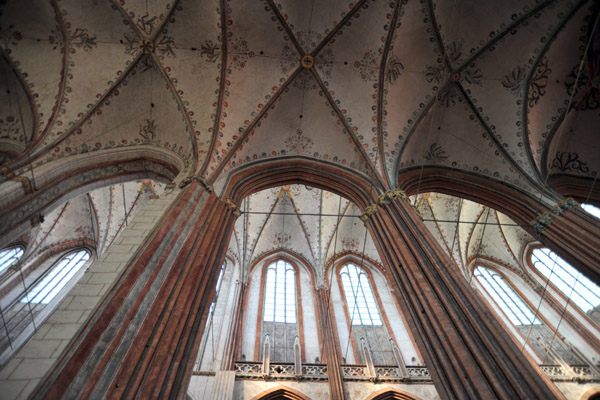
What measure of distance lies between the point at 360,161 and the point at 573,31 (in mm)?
5594

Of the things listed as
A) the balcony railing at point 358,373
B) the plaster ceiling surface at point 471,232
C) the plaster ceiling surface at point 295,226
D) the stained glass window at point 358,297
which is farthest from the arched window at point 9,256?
the plaster ceiling surface at point 471,232

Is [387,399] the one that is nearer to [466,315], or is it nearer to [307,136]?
[466,315]

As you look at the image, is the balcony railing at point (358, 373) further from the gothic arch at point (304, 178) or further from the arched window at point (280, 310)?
the gothic arch at point (304, 178)

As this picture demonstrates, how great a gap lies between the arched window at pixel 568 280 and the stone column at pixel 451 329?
247 inches

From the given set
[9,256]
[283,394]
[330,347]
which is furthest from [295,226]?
[9,256]

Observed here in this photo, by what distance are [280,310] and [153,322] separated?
644cm

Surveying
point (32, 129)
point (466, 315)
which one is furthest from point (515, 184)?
point (32, 129)

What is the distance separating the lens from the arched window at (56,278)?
8953mm

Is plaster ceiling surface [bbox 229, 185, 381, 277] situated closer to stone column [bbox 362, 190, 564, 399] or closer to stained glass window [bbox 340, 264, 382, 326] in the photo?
stained glass window [bbox 340, 264, 382, 326]

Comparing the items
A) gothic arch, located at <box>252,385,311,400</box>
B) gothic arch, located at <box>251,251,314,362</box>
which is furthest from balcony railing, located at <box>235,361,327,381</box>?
gothic arch, located at <box>251,251,314,362</box>

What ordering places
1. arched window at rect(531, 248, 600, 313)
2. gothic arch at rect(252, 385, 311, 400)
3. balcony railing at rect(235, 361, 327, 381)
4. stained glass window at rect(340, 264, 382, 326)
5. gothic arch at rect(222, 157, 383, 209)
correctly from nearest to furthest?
gothic arch at rect(252, 385, 311, 400) < balcony railing at rect(235, 361, 327, 381) < gothic arch at rect(222, 157, 383, 209) < arched window at rect(531, 248, 600, 313) < stained glass window at rect(340, 264, 382, 326)

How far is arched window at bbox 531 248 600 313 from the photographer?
30.1ft

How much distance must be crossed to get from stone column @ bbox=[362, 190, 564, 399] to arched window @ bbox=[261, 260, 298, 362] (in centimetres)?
460

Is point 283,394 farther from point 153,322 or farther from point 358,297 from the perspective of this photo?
point 153,322
